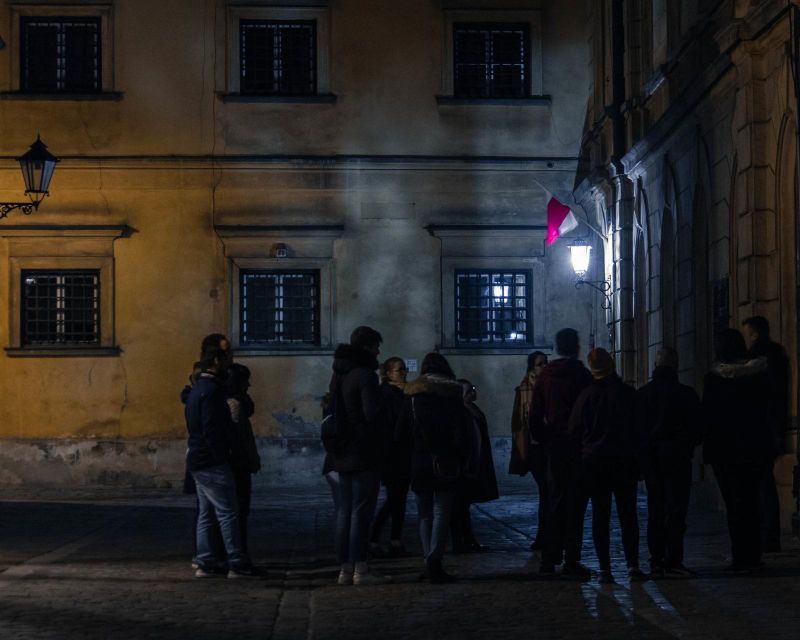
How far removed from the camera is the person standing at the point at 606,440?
1160 cm

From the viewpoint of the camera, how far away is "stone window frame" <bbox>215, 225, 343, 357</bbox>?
1051 inches

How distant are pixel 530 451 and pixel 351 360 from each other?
2.67 m

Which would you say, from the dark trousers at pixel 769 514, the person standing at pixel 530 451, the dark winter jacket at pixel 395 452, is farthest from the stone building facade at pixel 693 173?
the dark winter jacket at pixel 395 452

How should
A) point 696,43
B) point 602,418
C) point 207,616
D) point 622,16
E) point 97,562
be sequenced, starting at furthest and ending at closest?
1. point 622,16
2. point 696,43
3. point 97,562
4. point 602,418
5. point 207,616

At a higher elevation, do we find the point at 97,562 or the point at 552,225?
the point at 552,225

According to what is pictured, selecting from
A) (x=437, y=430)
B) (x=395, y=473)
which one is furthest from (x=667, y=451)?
(x=395, y=473)

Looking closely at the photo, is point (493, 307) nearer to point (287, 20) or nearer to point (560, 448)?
point (287, 20)

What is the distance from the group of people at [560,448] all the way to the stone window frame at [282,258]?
555 inches

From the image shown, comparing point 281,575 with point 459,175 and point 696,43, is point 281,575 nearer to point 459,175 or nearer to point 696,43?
point 696,43

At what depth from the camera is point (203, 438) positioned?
12.3 meters

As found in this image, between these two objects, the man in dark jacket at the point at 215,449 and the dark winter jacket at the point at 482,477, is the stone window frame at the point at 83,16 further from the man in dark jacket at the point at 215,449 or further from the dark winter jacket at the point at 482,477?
the man in dark jacket at the point at 215,449

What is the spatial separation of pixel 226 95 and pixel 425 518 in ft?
52.1

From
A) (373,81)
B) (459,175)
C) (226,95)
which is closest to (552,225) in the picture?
(459,175)

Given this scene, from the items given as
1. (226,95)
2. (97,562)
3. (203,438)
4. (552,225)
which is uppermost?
(226,95)
